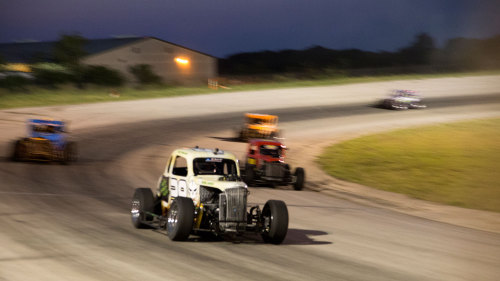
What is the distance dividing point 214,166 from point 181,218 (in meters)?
1.65

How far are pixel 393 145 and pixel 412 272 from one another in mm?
22577

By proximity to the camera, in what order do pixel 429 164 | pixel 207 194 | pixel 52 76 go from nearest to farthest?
pixel 207 194 → pixel 429 164 → pixel 52 76

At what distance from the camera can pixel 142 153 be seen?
31672mm

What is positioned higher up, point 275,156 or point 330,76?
point 330,76

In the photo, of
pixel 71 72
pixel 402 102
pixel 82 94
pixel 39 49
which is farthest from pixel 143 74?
pixel 402 102

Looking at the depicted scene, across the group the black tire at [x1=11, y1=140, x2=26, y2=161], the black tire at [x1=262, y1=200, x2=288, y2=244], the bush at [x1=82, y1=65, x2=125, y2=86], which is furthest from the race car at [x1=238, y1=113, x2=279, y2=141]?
the bush at [x1=82, y1=65, x2=125, y2=86]

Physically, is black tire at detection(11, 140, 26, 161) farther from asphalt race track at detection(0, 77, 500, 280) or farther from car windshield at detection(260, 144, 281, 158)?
car windshield at detection(260, 144, 281, 158)

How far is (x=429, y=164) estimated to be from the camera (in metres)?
27.3

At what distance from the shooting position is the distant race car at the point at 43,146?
26.1m

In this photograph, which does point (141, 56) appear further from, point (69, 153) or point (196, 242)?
point (196, 242)

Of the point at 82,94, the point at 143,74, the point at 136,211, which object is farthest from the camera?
the point at 143,74

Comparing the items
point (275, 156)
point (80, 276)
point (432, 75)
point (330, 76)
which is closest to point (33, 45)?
point (330, 76)

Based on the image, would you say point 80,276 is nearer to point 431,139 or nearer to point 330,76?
point 431,139

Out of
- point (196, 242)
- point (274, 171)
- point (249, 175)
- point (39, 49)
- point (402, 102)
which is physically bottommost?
point (196, 242)
